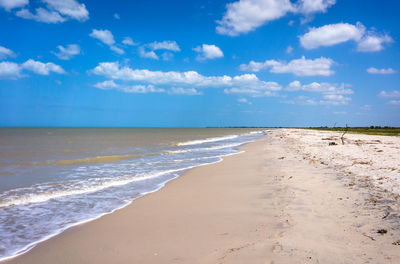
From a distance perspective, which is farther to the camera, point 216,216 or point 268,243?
point 216,216

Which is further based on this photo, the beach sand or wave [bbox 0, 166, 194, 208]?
wave [bbox 0, 166, 194, 208]

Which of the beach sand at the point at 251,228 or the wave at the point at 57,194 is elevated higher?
the beach sand at the point at 251,228

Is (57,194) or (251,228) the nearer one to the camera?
(251,228)

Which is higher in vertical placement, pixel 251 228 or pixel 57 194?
pixel 251 228

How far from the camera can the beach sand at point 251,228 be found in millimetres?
3854

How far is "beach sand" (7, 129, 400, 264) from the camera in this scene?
3854 mm

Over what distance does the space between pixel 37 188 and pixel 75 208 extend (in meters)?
3.45

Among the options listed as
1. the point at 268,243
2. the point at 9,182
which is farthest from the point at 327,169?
the point at 9,182

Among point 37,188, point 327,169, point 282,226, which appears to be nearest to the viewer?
point 282,226

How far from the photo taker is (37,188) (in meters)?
9.38

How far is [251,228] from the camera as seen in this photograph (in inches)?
195

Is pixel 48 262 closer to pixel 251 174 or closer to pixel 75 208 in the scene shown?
pixel 75 208

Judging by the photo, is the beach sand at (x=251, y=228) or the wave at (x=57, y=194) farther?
the wave at (x=57, y=194)

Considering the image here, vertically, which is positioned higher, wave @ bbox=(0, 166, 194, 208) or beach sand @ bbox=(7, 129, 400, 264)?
beach sand @ bbox=(7, 129, 400, 264)
